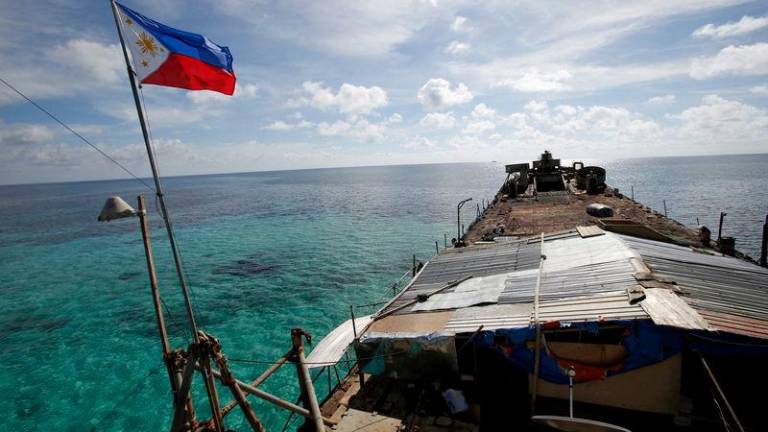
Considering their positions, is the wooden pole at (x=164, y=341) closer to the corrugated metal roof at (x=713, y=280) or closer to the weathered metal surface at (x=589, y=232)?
the corrugated metal roof at (x=713, y=280)

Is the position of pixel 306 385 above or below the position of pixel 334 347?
above

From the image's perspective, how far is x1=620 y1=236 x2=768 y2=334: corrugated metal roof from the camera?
1055cm

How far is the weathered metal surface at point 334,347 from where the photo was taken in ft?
41.2

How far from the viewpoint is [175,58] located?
771 cm

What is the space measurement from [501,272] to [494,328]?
5038 mm

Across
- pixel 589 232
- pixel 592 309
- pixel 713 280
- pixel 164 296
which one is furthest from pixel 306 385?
pixel 164 296

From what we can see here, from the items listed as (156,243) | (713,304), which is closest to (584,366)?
(713,304)

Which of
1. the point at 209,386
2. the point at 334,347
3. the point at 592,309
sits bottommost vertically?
the point at 334,347

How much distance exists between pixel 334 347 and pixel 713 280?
1415 centimetres

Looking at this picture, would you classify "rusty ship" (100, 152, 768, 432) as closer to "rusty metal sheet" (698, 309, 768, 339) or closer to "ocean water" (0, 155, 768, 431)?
"rusty metal sheet" (698, 309, 768, 339)

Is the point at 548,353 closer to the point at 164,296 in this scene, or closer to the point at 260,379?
the point at 260,379

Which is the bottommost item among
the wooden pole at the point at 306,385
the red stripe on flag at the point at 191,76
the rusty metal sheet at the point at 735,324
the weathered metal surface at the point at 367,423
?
the weathered metal surface at the point at 367,423

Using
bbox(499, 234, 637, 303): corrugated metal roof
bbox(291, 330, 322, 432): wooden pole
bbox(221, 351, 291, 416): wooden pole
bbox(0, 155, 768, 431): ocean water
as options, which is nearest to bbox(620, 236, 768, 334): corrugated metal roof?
bbox(499, 234, 637, 303): corrugated metal roof

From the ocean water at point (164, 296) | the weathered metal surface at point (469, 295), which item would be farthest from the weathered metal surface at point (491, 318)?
the ocean water at point (164, 296)
